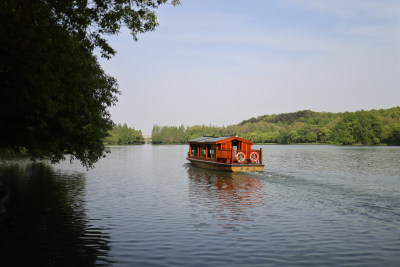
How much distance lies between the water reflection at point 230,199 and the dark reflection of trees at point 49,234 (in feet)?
17.3

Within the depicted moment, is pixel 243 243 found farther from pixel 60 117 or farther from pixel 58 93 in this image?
pixel 60 117

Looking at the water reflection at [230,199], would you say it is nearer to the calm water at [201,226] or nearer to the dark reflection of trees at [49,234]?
the calm water at [201,226]

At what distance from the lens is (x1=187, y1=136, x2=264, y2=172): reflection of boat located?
38.9m

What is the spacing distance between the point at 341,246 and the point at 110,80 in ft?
68.2

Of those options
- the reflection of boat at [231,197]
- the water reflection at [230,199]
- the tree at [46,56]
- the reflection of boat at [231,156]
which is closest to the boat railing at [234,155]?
the reflection of boat at [231,156]

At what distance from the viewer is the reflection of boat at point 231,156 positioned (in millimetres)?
38875

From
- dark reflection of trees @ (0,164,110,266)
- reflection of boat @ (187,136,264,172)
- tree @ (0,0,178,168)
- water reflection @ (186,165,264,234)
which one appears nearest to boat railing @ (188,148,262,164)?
reflection of boat @ (187,136,264,172)

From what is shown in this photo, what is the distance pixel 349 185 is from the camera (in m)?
28.0

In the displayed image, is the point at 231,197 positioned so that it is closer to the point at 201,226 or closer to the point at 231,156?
the point at 201,226

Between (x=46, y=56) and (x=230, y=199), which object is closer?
(x=46, y=56)

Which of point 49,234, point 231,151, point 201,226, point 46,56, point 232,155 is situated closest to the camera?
point 46,56

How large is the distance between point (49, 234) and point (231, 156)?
27994 mm

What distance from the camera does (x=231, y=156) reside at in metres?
39.5

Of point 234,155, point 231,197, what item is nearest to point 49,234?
point 231,197
